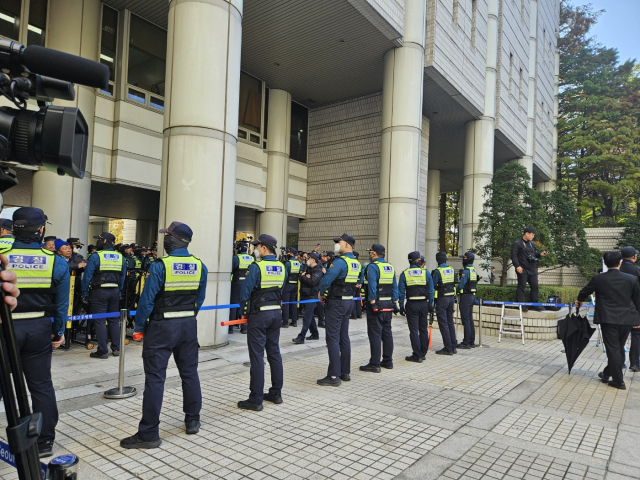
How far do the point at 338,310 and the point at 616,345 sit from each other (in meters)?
4.31

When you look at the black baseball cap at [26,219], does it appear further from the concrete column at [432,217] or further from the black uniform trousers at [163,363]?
the concrete column at [432,217]

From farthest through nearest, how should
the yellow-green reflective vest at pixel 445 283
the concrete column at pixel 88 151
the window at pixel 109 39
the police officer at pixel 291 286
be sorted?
the window at pixel 109 39 → the concrete column at pixel 88 151 → the police officer at pixel 291 286 → the yellow-green reflective vest at pixel 445 283

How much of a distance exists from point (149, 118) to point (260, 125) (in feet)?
18.2

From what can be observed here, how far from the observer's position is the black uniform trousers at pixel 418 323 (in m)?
8.23

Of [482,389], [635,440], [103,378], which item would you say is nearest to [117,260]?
[103,378]

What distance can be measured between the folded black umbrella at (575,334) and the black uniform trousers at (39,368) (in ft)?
23.7

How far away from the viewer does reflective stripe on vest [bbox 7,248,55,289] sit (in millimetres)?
3871

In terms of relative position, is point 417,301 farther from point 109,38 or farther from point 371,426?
point 109,38

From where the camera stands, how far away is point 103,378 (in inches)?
251

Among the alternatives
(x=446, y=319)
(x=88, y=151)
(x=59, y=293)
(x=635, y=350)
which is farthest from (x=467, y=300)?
(x=88, y=151)

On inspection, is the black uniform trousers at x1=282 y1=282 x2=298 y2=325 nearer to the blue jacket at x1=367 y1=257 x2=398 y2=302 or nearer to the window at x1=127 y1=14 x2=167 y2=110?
the blue jacket at x1=367 y1=257 x2=398 y2=302

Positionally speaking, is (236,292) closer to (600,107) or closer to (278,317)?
(278,317)

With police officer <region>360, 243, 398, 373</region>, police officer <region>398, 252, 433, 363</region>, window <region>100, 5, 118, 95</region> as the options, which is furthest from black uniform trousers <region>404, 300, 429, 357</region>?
window <region>100, 5, 118, 95</region>

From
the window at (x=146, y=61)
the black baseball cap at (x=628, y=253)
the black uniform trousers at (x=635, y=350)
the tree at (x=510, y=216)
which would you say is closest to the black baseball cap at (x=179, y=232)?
the black baseball cap at (x=628, y=253)
